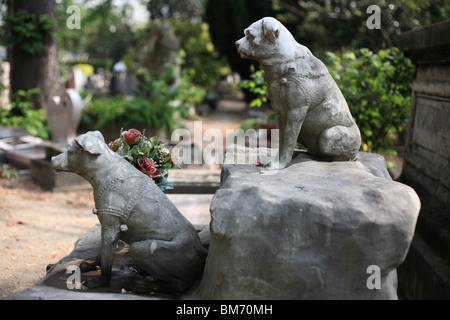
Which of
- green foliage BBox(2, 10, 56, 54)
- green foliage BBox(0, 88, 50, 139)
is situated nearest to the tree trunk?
green foliage BBox(2, 10, 56, 54)

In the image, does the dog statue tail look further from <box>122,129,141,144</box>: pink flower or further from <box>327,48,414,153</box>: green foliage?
<box>327,48,414,153</box>: green foliage

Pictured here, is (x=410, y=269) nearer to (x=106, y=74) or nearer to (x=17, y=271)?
(x=17, y=271)

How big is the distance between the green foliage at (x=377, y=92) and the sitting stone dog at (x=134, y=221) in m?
3.89

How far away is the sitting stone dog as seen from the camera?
10.6 feet

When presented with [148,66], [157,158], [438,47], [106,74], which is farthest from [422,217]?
[106,74]

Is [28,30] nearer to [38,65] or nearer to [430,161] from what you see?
[38,65]

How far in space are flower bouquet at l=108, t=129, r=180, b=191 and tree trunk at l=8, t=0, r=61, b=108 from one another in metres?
9.11

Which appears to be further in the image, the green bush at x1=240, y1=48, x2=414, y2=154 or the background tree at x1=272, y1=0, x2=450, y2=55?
the background tree at x1=272, y1=0, x2=450, y2=55

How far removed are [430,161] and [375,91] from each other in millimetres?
1956

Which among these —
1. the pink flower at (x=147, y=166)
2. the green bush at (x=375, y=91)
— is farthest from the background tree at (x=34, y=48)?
the pink flower at (x=147, y=166)

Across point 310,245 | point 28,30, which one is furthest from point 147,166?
point 28,30

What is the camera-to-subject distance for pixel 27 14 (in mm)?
11422

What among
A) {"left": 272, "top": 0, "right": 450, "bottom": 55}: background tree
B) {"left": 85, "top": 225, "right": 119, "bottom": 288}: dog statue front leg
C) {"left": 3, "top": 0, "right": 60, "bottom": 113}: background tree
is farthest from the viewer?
{"left": 3, "top": 0, "right": 60, "bottom": 113}: background tree

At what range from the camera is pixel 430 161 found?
4742 millimetres
